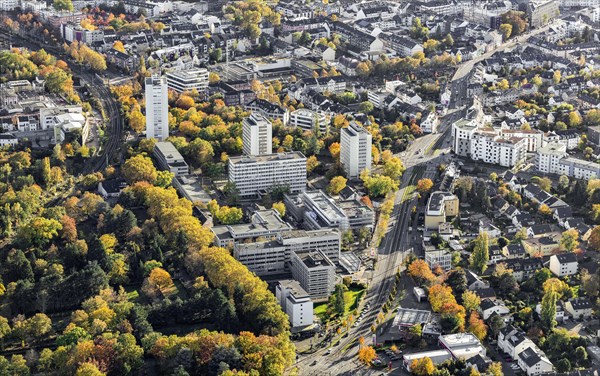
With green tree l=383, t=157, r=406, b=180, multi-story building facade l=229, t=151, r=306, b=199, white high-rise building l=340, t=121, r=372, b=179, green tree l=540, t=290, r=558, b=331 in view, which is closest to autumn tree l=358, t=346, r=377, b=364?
green tree l=540, t=290, r=558, b=331

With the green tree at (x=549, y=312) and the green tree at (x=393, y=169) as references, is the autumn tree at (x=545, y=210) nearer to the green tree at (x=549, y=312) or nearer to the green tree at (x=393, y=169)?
the green tree at (x=393, y=169)

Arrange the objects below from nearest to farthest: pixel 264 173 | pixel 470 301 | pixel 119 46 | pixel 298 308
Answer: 1. pixel 298 308
2. pixel 470 301
3. pixel 264 173
4. pixel 119 46

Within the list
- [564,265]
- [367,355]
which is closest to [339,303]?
[367,355]

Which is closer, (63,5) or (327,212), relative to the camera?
(327,212)

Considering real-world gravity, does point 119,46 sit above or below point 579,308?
below

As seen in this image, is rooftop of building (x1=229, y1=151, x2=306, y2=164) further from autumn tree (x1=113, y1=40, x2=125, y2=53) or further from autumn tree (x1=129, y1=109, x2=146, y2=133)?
autumn tree (x1=113, y1=40, x2=125, y2=53)

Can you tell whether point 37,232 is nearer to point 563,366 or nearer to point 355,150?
point 355,150
